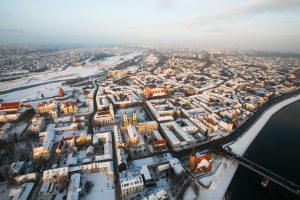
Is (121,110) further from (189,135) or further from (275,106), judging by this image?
(275,106)

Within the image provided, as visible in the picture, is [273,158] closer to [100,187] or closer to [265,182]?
[265,182]

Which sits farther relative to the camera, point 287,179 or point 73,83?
point 73,83

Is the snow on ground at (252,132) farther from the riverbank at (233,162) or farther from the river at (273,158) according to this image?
the river at (273,158)

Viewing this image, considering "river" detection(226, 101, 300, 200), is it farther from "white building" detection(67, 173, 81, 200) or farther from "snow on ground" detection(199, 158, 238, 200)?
"white building" detection(67, 173, 81, 200)

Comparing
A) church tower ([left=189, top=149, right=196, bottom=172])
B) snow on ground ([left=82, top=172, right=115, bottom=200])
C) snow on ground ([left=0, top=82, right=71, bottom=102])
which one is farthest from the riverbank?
snow on ground ([left=0, top=82, right=71, bottom=102])

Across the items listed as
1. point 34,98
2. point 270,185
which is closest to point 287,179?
point 270,185

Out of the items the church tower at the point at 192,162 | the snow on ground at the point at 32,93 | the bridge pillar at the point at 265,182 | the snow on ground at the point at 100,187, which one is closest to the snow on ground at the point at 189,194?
the church tower at the point at 192,162

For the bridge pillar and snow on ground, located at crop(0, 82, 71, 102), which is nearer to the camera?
the bridge pillar
